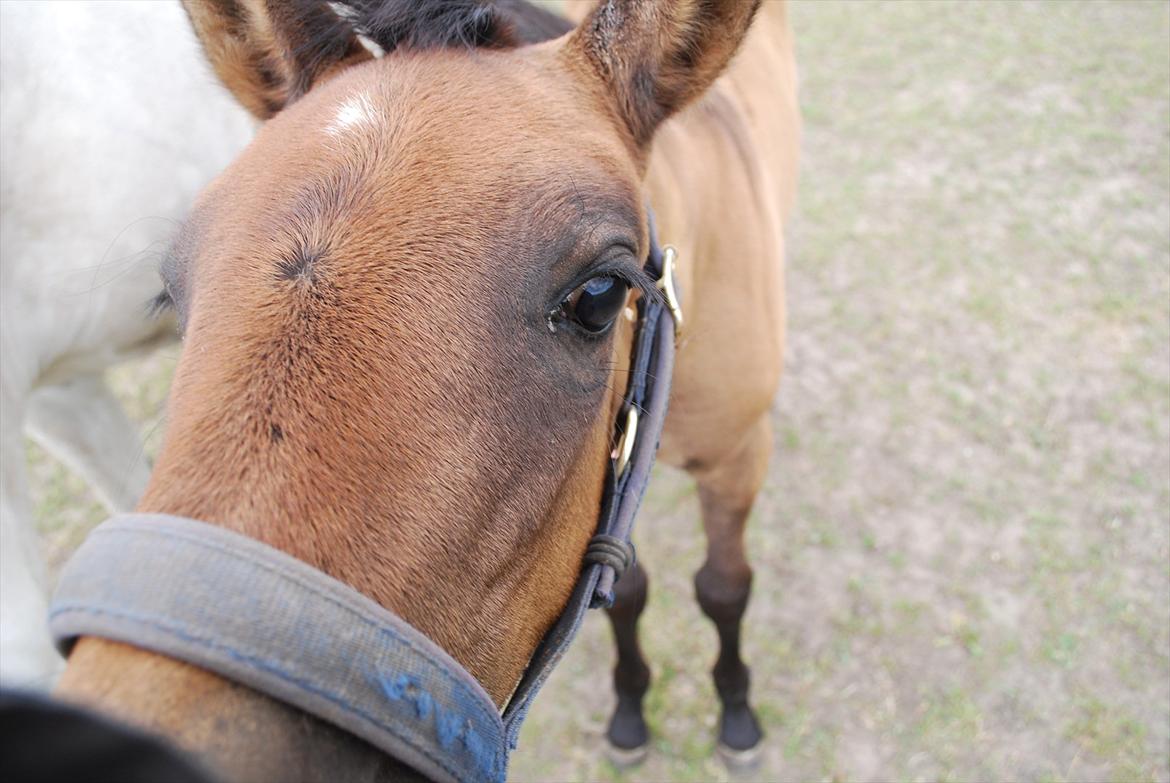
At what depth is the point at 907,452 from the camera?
151 inches

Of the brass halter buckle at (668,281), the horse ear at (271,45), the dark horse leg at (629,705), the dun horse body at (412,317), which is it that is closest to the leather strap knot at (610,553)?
the dun horse body at (412,317)

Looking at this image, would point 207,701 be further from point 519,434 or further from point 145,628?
point 519,434

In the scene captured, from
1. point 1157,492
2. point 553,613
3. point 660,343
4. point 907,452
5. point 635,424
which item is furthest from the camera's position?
point 907,452

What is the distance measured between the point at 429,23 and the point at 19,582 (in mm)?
1638

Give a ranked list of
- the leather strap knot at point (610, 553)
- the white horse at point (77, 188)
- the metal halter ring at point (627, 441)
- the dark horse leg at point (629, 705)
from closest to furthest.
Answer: the leather strap knot at point (610, 553) < the metal halter ring at point (627, 441) < the white horse at point (77, 188) < the dark horse leg at point (629, 705)

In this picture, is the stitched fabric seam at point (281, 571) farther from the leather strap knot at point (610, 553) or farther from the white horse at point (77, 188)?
the white horse at point (77, 188)

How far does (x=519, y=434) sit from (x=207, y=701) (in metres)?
0.54

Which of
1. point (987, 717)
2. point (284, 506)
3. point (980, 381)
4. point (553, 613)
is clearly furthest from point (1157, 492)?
point (284, 506)

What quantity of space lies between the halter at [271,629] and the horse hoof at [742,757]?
2245 mm

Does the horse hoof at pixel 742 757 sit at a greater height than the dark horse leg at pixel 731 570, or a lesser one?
lesser

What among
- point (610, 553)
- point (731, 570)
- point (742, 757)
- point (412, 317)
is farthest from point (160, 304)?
point (742, 757)

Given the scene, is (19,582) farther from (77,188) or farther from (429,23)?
Result: (429,23)

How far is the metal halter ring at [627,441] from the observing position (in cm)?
156

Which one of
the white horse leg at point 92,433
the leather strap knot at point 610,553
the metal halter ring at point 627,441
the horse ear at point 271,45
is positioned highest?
the horse ear at point 271,45
